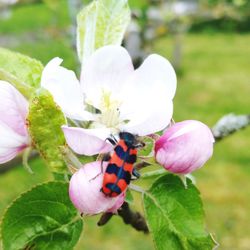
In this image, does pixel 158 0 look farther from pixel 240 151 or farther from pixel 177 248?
pixel 177 248

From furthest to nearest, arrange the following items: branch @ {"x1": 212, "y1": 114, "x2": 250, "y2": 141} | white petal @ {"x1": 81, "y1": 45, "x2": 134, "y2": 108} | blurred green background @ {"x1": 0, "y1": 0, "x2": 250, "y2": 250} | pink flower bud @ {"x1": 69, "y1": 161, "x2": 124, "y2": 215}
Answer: blurred green background @ {"x1": 0, "y1": 0, "x2": 250, "y2": 250}
branch @ {"x1": 212, "y1": 114, "x2": 250, "y2": 141}
white petal @ {"x1": 81, "y1": 45, "x2": 134, "y2": 108}
pink flower bud @ {"x1": 69, "y1": 161, "x2": 124, "y2": 215}

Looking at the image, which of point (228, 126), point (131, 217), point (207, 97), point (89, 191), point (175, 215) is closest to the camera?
point (89, 191)

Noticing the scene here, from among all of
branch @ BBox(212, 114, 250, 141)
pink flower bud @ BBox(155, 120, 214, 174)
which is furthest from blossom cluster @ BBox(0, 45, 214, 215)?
branch @ BBox(212, 114, 250, 141)

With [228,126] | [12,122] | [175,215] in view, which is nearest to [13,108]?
[12,122]

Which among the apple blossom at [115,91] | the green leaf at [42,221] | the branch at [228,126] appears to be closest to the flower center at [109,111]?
the apple blossom at [115,91]

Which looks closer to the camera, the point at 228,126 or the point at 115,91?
the point at 115,91

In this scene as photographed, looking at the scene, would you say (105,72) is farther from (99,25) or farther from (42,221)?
(42,221)

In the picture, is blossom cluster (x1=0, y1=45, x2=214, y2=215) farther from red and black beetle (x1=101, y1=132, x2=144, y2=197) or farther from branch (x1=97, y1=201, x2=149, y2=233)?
branch (x1=97, y1=201, x2=149, y2=233)
